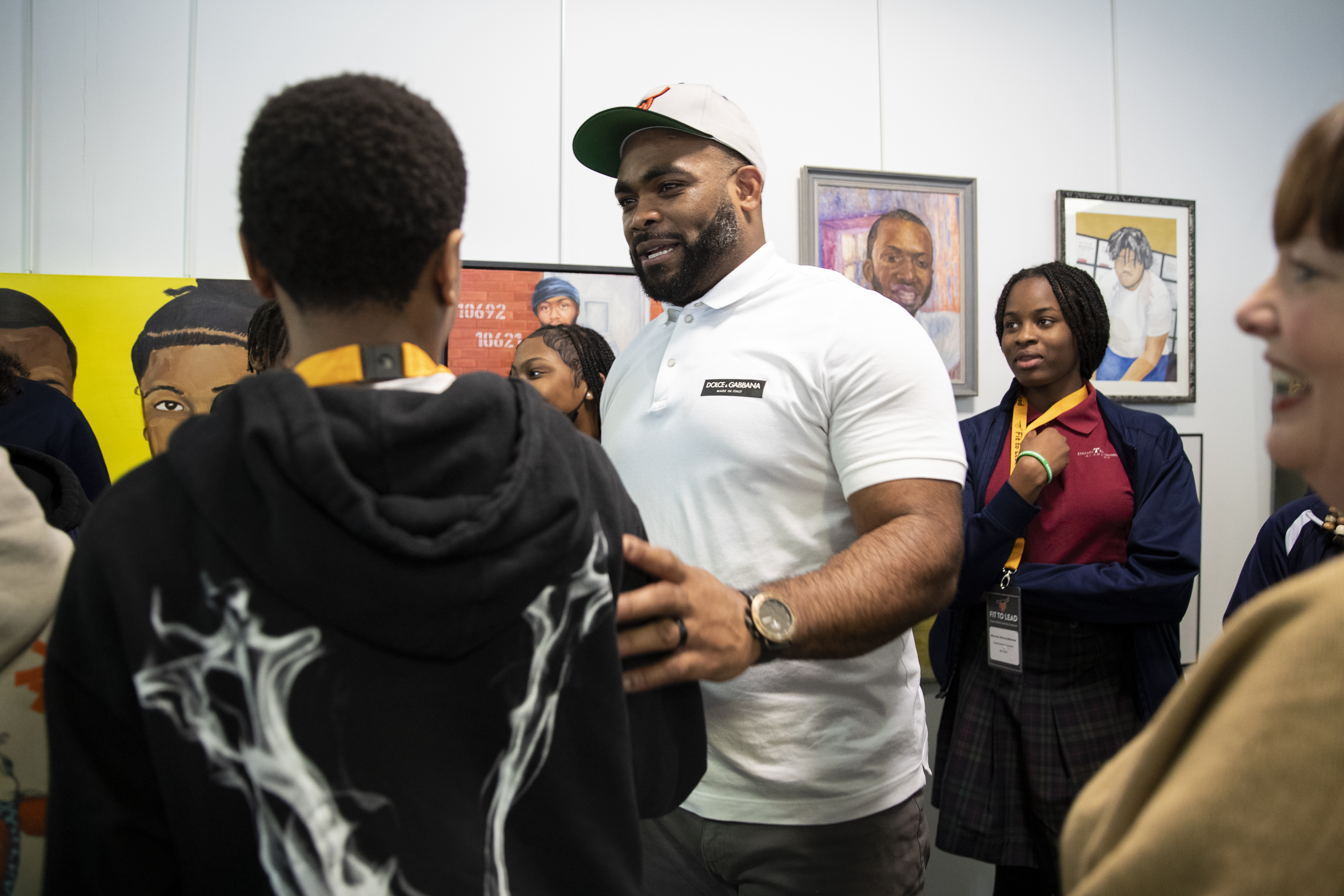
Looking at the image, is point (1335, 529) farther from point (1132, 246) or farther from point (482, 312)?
point (482, 312)

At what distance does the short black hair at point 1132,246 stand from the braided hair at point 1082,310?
68 centimetres

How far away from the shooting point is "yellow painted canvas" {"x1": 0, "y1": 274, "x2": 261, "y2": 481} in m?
2.50

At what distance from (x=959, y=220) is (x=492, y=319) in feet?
6.29

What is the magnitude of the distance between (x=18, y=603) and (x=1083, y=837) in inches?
48.3

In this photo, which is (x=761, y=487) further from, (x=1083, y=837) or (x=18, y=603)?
(x=18, y=603)

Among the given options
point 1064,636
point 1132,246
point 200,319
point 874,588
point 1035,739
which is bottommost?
point 1035,739

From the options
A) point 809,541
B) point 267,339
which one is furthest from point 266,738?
A: point 267,339

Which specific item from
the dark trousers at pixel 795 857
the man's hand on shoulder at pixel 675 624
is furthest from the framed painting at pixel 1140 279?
the man's hand on shoulder at pixel 675 624

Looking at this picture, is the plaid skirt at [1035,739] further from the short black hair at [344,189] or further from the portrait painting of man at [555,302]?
the short black hair at [344,189]

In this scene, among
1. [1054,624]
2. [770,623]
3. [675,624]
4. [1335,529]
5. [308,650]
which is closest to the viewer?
[308,650]

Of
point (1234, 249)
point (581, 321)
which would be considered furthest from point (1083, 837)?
point (1234, 249)

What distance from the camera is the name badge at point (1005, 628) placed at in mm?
2422

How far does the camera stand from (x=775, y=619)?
1.27m

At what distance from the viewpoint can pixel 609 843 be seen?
89 cm
